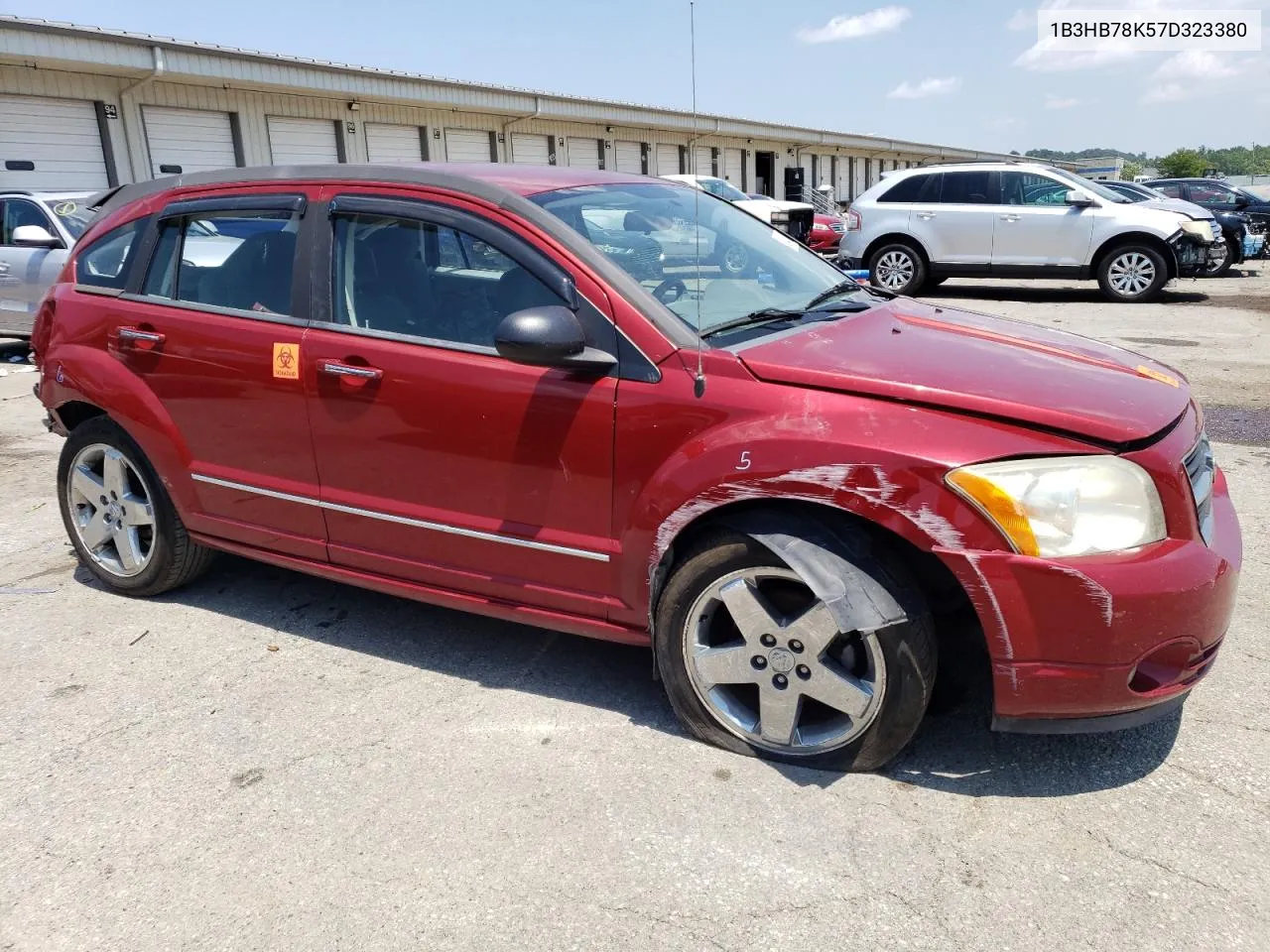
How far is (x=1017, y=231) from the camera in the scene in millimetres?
13344

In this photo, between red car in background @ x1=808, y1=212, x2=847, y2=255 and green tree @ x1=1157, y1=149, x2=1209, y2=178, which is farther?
green tree @ x1=1157, y1=149, x2=1209, y2=178

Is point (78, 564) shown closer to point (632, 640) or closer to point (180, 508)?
point (180, 508)

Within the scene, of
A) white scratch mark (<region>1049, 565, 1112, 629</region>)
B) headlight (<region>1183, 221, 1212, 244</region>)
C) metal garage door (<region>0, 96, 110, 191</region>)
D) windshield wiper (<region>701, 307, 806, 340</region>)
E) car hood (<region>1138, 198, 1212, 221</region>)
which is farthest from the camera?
metal garage door (<region>0, 96, 110, 191</region>)

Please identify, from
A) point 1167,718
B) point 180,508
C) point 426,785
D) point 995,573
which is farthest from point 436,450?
point 1167,718

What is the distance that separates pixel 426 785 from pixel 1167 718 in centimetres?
227

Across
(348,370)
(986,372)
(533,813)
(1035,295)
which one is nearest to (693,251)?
(986,372)

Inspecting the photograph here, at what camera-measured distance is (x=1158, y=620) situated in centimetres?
247

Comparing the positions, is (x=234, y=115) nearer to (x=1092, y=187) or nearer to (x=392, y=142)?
(x=392, y=142)

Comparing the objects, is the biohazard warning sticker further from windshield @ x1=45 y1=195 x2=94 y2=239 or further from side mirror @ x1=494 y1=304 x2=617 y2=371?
windshield @ x1=45 y1=195 x2=94 y2=239

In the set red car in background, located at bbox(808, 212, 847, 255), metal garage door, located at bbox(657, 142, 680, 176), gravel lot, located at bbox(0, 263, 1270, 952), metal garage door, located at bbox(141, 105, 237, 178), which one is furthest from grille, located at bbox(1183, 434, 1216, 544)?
metal garage door, located at bbox(657, 142, 680, 176)

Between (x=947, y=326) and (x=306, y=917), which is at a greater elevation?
(x=947, y=326)

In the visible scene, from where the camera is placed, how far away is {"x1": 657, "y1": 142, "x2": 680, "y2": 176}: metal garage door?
3212cm

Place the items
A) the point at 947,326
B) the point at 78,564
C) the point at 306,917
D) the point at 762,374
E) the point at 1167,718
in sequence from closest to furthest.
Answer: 1. the point at 306,917
2. the point at 762,374
3. the point at 1167,718
4. the point at 947,326
5. the point at 78,564

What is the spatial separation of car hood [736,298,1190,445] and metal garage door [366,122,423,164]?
20.4 metres
